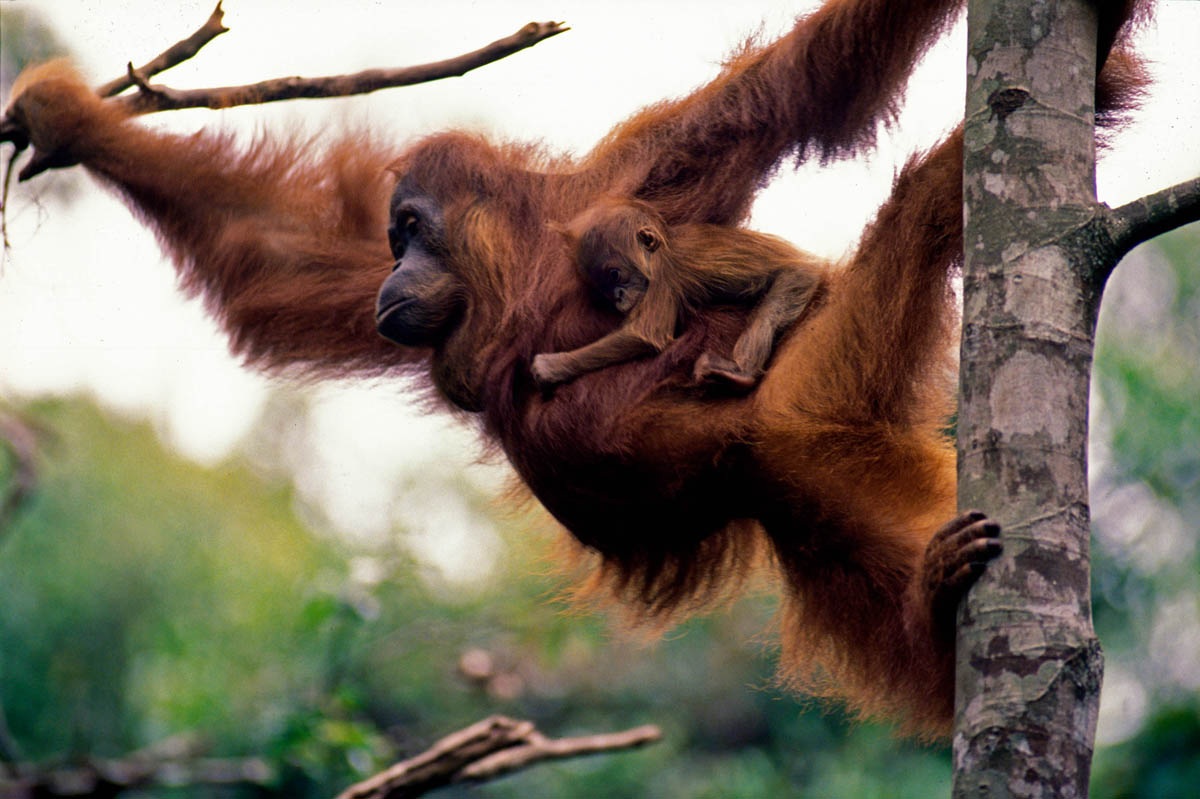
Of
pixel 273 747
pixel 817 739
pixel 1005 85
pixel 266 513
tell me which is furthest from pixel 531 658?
pixel 1005 85

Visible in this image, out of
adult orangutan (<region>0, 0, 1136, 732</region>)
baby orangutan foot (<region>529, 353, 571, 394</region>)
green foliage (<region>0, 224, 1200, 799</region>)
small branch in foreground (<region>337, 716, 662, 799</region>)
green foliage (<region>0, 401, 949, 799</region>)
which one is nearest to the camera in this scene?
adult orangutan (<region>0, 0, 1136, 732</region>)

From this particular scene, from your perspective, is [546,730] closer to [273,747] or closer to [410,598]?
[410,598]

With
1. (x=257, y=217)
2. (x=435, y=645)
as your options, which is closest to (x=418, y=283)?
(x=257, y=217)

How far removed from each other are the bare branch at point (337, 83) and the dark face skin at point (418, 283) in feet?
1.13

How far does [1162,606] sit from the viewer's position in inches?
347

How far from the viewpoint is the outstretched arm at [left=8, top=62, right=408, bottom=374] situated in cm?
379

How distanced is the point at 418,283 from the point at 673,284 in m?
0.68

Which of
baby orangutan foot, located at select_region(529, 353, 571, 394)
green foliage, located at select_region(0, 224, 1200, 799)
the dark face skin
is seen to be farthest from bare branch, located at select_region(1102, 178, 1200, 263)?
green foliage, located at select_region(0, 224, 1200, 799)

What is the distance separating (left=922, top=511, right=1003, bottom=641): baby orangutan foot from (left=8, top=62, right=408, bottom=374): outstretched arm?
2.09 metres

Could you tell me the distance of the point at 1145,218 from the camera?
2.03 meters

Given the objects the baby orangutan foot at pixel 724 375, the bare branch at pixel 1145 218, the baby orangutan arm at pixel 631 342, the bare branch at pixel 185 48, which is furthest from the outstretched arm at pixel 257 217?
the bare branch at pixel 1145 218

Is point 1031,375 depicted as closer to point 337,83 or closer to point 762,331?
point 762,331

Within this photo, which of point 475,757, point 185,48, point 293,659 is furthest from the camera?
point 293,659

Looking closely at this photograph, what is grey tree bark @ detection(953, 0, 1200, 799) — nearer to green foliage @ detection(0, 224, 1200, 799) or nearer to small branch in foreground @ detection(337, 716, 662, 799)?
small branch in foreground @ detection(337, 716, 662, 799)
